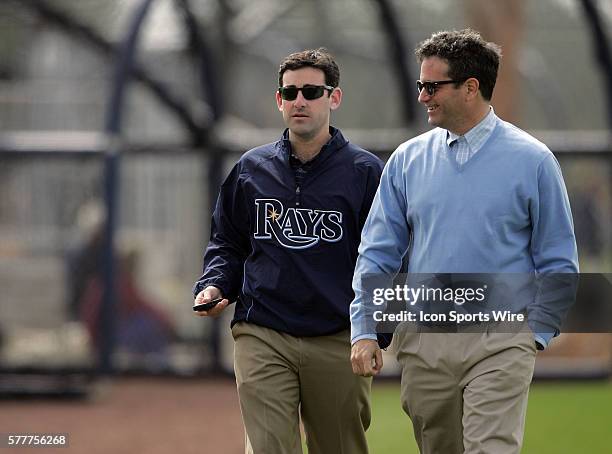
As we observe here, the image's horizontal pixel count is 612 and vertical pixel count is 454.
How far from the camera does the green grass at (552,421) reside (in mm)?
9570

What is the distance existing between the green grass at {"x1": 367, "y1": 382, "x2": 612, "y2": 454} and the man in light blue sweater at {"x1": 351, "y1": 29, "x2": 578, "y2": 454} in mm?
4402

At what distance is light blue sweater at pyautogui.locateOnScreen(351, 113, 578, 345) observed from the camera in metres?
4.91

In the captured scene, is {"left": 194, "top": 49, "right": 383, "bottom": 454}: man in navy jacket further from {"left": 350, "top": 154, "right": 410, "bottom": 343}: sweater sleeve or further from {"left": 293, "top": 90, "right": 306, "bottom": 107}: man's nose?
{"left": 350, "top": 154, "right": 410, "bottom": 343}: sweater sleeve

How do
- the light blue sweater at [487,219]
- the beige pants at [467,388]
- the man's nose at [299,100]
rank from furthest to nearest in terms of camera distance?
the man's nose at [299,100], the light blue sweater at [487,219], the beige pants at [467,388]

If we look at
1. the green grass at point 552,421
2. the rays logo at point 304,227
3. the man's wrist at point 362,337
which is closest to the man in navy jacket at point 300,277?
the rays logo at point 304,227

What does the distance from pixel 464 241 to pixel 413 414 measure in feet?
2.19

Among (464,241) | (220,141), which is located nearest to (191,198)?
(220,141)

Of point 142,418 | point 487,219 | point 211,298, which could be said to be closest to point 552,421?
point 142,418

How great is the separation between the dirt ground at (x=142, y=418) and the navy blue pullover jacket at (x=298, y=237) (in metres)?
4.02

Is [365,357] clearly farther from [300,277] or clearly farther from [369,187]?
[369,187]

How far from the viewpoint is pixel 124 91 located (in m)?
12.0

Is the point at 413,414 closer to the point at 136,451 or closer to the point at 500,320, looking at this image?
the point at 500,320

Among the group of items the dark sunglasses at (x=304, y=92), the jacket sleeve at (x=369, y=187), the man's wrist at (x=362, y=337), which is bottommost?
the man's wrist at (x=362, y=337)

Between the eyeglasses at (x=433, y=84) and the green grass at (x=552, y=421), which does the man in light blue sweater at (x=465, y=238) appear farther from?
the green grass at (x=552, y=421)
